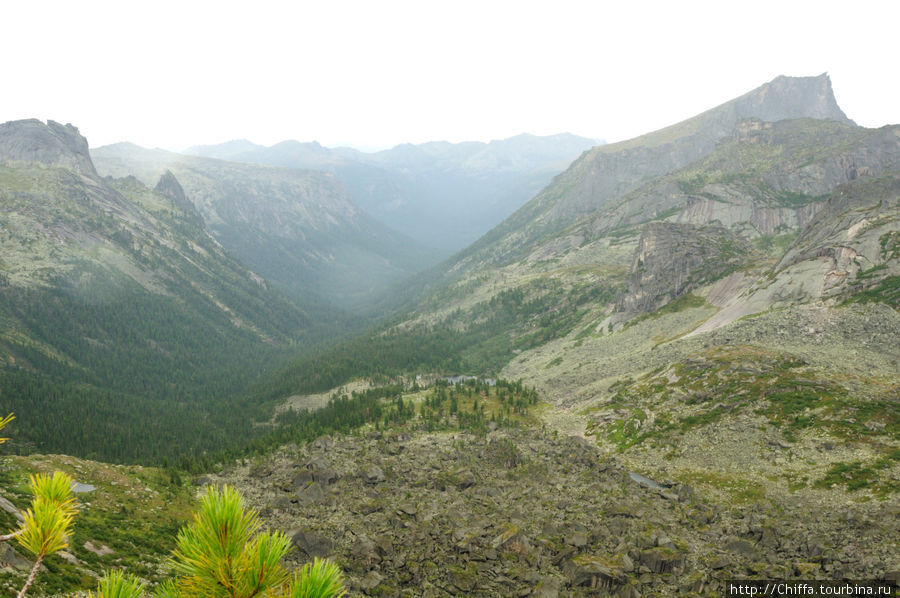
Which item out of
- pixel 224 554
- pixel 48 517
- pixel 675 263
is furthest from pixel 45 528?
pixel 675 263

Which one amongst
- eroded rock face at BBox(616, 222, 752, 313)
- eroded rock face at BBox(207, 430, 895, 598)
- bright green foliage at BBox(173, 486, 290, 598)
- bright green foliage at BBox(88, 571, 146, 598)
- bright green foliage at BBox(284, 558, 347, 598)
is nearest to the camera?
bright green foliage at BBox(88, 571, 146, 598)

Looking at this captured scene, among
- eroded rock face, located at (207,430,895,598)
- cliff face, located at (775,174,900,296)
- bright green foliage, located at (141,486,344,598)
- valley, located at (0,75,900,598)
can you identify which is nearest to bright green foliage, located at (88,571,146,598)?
bright green foliage, located at (141,486,344,598)

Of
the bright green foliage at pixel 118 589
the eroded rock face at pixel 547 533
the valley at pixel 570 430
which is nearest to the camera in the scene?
the bright green foliage at pixel 118 589

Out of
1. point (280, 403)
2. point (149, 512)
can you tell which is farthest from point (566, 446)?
point (280, 403)

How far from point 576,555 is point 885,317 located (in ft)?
231

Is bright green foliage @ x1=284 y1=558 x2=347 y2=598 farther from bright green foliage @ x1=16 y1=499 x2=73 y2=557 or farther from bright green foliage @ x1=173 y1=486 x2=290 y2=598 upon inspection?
bright green foliage @ x1=16 y1=499 x2=73 y2=557

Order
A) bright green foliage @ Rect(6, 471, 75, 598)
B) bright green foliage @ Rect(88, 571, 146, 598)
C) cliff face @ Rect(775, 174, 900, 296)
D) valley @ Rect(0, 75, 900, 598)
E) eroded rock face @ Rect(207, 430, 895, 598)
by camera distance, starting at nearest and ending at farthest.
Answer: bright green foliage @ Rect(88, 571, 146, 598) < bright green foliage @ Rect(6, 471, 75, 598) < eroded rock face @ Rect(207, 430, 895, 598) < valley @ Rect(0, 75, 900, 598) < cliff face @ Rect(775, 174, 900, 296)

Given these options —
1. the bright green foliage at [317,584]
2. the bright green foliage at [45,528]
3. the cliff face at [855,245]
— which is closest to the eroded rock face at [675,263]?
the cliff face at [855,245]

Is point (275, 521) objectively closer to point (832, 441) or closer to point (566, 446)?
point (566, 446)

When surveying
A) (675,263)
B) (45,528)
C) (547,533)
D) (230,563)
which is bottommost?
(547,533)

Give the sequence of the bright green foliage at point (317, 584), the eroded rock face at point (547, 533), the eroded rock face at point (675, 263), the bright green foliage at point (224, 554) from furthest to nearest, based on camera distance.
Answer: the eroded rock face at point (675, 263) < the eroded rock face at point (547, 533) < the bright green foliage at point (224, 554) < the bright green foliage at point (317, 584)

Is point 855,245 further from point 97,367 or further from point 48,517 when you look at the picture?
point 97,367

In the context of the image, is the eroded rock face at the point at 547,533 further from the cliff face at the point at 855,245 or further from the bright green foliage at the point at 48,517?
the cliff face at the point at 855,245

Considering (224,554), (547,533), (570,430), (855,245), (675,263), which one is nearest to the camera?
(224,554)
